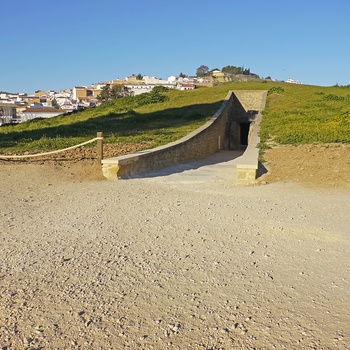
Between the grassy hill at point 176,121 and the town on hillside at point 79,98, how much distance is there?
18326 millimetres

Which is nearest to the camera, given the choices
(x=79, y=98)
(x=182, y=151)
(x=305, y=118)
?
(x=182, y=151)

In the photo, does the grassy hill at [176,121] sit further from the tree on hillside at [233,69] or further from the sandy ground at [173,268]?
the tree on hillside at [233,69]

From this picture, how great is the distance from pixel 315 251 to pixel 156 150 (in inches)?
251

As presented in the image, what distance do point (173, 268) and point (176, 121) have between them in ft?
51.7

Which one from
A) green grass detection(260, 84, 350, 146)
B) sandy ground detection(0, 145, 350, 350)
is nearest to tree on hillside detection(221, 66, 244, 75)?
green grass detection(260, 84, 350, 146)

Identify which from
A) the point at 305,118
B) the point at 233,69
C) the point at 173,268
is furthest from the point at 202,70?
the point at 173,268

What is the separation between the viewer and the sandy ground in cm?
266

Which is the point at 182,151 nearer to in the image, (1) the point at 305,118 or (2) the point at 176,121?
(2) the point at 176,121

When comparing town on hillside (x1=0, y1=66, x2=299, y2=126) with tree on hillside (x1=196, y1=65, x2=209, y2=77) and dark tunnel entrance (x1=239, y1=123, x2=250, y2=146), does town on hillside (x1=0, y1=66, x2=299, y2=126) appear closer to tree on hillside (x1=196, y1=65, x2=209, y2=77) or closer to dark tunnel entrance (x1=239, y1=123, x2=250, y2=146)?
tree on hillside (x1=196, y1=65, x2=209, y2=77)

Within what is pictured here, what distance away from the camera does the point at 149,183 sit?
310 inches

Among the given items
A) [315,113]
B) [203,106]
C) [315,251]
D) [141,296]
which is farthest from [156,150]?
[203,106]

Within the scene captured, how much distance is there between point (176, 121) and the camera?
1902 cm

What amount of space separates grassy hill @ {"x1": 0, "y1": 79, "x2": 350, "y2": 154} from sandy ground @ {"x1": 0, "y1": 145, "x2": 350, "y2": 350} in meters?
5.54

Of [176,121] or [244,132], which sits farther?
[244,132]
